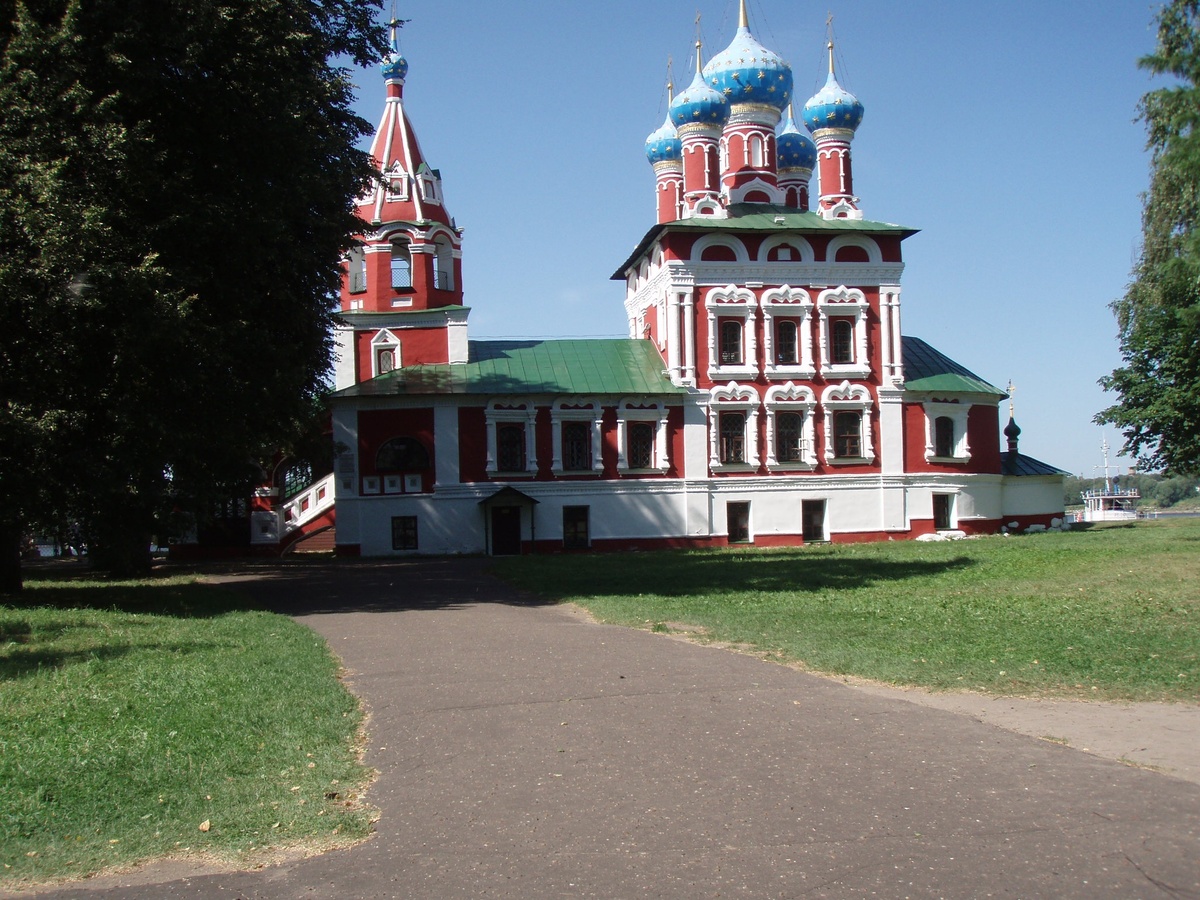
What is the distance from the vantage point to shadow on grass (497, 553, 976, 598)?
63.2ft

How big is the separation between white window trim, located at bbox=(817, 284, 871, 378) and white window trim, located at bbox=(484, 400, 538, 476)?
10.2 m

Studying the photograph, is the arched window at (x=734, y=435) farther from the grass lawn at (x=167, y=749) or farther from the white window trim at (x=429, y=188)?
the grass lawn at (x=167, y=749)

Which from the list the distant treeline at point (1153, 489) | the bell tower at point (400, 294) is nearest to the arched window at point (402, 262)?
the bell tower at point (400, 294)

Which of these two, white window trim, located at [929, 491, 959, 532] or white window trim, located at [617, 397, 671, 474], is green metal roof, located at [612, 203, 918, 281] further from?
white window trim, located at [929, 491, 959, 532]

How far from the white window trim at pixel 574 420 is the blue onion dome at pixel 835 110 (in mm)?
14480

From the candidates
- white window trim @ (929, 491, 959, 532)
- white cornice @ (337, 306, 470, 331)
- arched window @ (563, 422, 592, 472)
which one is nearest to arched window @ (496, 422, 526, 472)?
arched window @ (563, 422, 592, 472)

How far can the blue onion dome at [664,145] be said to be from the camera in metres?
42.4

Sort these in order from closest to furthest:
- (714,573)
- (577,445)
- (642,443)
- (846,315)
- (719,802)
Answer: (719,802), (714,573), (577,445), (642,443), (846,315)

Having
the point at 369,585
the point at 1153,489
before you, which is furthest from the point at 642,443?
the point at 1153,489

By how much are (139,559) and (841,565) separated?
16.7m

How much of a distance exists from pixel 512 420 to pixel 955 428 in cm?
1569

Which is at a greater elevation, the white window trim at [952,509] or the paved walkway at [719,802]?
the white window trim at [952,509]

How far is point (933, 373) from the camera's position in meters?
38.5

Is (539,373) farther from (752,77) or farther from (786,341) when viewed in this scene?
(752,77)
